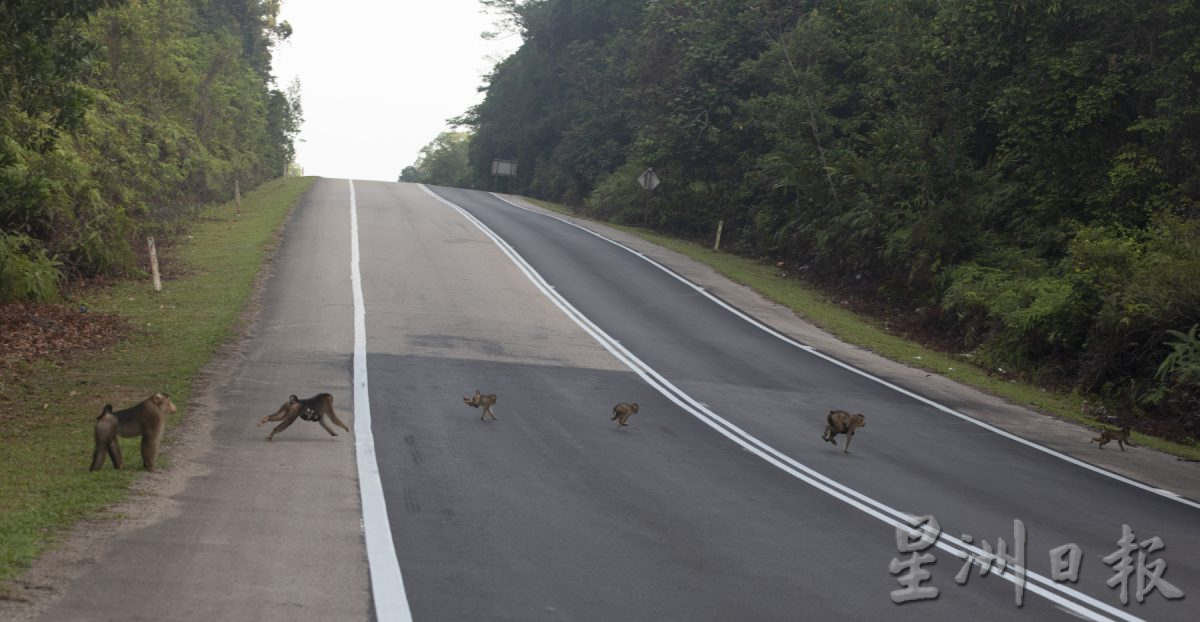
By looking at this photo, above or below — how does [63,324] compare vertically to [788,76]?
below

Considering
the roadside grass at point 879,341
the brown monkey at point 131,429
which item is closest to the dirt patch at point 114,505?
the brown monkey at point 131,429

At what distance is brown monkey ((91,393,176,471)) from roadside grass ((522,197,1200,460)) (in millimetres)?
13770

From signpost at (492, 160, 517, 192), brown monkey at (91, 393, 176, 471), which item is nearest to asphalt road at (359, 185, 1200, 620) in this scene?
brown monkey at (91, 393, 176, 471)

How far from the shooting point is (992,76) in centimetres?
3061

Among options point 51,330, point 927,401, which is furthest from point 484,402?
point 51,330

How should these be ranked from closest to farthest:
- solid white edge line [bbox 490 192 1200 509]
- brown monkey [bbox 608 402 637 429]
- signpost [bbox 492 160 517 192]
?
solid white edge line [bbox 490 192 1200 509], brown monkey [bbox 608 402 637 429], signpost [bbox 492 160 517 192]

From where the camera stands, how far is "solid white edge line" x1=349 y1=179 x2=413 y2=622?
283 inches

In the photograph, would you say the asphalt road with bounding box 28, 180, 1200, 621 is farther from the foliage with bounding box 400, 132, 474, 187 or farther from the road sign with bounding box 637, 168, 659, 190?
the foliage with bounding box 400, 132, 474, 187

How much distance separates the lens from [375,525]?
905 centimetres

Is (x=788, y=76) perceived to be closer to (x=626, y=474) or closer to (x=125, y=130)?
(x=125, y=130)

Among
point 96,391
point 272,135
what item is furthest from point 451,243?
point 272,135

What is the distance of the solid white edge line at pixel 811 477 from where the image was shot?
328 inches

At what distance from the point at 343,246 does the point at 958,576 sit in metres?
25.5

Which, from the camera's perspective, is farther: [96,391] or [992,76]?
[992,76]
